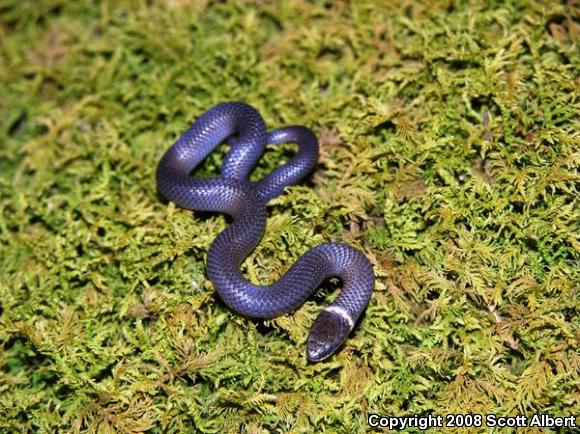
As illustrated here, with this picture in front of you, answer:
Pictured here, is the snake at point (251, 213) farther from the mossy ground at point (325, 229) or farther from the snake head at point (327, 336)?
the mossy ground at point (325, 229)

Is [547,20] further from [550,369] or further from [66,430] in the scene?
[66,430]

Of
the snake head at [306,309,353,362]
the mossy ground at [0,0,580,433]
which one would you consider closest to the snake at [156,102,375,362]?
the snake head at [306,309,353,362]

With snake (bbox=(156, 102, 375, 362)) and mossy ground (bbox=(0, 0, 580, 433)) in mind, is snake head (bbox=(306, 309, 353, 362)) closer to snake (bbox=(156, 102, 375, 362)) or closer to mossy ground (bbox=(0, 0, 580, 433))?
snake (bbox=(156, 102, 375, 362))

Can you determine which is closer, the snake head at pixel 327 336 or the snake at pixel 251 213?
the snake head at pixel 327 336

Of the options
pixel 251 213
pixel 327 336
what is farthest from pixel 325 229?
pixel 327 336

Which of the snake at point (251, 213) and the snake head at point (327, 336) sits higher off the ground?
the snake at point (251, 213)

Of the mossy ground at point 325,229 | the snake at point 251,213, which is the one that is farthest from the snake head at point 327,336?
the mossy ground at point 325,229

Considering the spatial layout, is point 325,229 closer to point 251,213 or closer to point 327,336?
point 251,213
